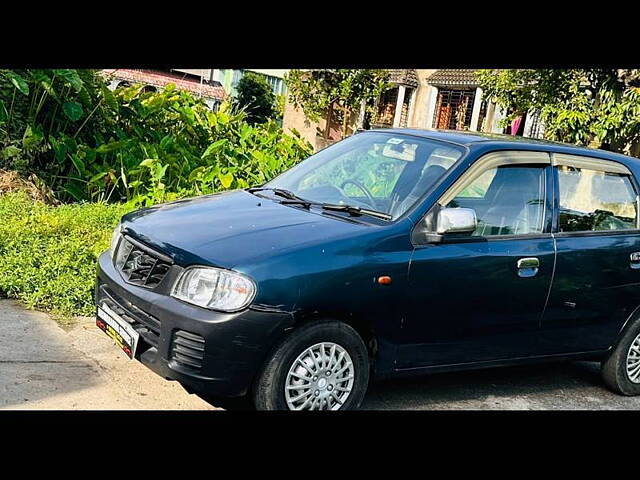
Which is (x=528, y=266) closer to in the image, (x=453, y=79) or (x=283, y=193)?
(x=283, y=193)

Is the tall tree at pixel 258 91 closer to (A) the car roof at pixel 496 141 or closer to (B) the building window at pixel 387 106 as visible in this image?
(B) the building window at pixel 387 106

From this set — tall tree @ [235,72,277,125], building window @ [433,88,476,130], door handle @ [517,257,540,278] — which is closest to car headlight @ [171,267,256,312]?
door handle @ [517,257,540,278]

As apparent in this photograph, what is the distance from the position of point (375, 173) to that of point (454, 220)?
33.4 inches

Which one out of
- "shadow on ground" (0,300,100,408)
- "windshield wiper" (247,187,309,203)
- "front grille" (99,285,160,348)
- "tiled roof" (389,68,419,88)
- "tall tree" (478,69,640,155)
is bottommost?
"shadow on ground" (0,300,100,408)

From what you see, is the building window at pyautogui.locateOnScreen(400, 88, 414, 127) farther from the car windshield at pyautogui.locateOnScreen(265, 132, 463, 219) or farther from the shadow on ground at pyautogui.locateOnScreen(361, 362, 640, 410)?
the car windshield at pyautogui.locateOnScreen(265, 132, 463, 219)

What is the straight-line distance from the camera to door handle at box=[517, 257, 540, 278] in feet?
16.4

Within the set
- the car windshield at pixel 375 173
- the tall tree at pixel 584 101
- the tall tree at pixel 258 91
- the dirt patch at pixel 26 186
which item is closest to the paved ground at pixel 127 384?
the car windshield at pixel 375 173

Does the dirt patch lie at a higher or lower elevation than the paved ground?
higher

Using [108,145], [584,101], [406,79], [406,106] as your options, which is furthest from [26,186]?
[406,106]

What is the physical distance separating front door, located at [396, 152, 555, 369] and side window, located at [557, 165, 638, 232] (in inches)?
7.3

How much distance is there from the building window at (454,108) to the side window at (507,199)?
23.9 meters

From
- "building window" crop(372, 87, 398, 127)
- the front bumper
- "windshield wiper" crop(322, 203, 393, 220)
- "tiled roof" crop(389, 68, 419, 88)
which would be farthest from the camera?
"building window" crop(372, 87, 398, 127)

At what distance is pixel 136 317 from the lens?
14.2ft
